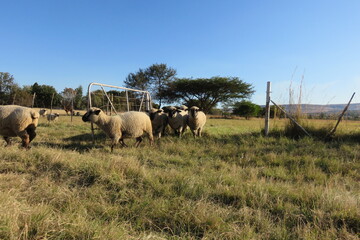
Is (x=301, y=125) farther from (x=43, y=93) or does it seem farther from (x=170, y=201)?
(x=43, y=93)

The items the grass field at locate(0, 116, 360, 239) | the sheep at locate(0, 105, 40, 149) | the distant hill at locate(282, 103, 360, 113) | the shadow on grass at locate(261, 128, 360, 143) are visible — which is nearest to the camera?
the grass field at locate(0, 116, 360, 239)

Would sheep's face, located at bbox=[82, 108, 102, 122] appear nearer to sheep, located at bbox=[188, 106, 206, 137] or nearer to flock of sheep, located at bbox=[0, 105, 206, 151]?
flock of sheep, located at bbox=[0, 105, 206, 151]

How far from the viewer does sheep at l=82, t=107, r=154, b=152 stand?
678 cm

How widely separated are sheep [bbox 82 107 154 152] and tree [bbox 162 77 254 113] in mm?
24319

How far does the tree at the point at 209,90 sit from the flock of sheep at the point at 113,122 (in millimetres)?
21957

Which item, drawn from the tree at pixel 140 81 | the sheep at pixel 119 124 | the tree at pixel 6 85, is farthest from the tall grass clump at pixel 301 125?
the tree at pixel 6 85

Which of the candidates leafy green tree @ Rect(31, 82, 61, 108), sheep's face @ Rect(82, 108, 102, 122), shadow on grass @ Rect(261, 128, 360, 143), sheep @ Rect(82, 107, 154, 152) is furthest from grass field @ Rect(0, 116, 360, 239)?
leafy green tree @ Rect(31, 82, 61, 108)

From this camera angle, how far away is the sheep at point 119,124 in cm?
678

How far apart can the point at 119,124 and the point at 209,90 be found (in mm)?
25719

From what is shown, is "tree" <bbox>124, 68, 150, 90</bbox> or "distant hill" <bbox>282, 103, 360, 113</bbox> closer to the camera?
"distant hill" <bbox>282, 103, 360, 113</bbox>

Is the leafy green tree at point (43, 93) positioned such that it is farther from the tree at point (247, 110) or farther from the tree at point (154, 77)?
the tree at point (247, 110)

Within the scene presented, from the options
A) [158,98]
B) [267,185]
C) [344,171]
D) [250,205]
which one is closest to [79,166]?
[250,205]

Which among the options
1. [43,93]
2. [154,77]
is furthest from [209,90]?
[43,93]

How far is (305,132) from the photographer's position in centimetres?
781
